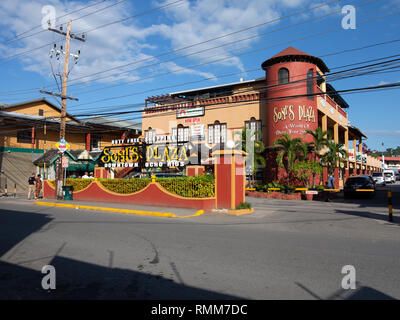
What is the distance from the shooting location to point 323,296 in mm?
4539

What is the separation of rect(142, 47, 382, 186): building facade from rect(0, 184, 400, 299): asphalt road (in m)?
11.3

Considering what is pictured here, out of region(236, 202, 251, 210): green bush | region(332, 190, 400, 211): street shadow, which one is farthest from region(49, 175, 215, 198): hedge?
region(332, 190, 400, 211): street shadow

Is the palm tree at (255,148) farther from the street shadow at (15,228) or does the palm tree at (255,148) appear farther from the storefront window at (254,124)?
the street shadow at (15,228)

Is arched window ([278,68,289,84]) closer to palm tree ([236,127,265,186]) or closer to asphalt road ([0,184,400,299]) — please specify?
palm tree ([236,127,265,186])

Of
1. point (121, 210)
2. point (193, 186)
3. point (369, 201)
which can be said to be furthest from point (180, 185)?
point (369, 201)

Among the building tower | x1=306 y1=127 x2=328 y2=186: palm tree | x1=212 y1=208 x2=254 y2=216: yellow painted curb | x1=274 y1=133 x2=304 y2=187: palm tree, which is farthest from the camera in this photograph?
the building tower

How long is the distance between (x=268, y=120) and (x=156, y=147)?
31.4 feet

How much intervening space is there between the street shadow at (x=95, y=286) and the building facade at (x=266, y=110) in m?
15.1

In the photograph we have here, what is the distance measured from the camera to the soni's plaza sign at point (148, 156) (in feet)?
80.5

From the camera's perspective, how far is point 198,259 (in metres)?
6.54

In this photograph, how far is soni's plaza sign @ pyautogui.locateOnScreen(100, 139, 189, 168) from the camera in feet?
80.5

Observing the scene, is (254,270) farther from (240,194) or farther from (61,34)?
(61,34)

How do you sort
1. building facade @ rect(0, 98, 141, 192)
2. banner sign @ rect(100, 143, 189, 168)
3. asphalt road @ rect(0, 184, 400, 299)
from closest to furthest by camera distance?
1. asphalt road @ rect(0, 184, 400, 299)
2. banner sign @ rect(100, 143, 189, 168)
3. building facade @ rect(0, 98, 141, 192)

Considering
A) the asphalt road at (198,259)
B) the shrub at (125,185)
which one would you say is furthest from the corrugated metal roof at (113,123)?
the asphalt road at (198,259)
